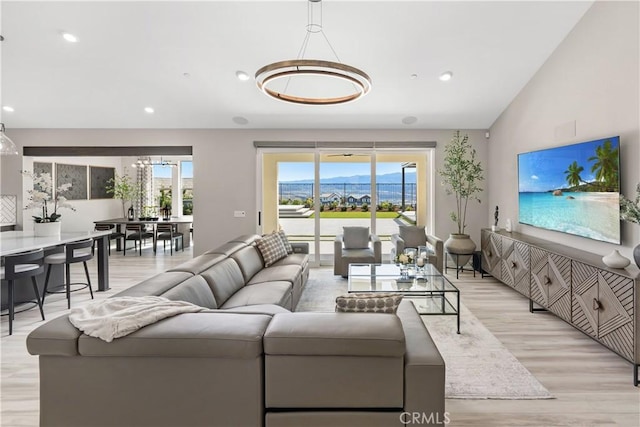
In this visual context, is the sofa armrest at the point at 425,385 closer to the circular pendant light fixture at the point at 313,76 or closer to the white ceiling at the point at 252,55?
the circular pendant light fixture at the point at 313,76

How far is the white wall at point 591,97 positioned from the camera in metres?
3.24

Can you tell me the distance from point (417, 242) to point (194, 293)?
430 centimetres

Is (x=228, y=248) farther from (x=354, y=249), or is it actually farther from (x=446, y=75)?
(x=446, y=75)

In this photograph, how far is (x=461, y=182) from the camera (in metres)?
6.33

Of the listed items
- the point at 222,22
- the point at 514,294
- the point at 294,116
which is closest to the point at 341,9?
the point at 222,22

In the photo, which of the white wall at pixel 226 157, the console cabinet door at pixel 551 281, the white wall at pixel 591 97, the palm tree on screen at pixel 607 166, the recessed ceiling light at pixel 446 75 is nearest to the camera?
the white wall at pixel 591 97

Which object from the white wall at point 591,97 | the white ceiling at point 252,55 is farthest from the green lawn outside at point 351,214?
the white wall at point 591,97

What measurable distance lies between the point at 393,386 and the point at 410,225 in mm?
4958

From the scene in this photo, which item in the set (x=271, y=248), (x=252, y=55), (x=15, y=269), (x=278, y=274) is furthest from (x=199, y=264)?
(x=252, y=55)

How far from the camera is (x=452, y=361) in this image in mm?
2957

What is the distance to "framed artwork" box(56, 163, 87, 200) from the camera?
8.52 meters

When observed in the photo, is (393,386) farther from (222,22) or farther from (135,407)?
(222,22)

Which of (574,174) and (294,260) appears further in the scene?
(294,260)

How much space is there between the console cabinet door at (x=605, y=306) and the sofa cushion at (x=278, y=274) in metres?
2.77
